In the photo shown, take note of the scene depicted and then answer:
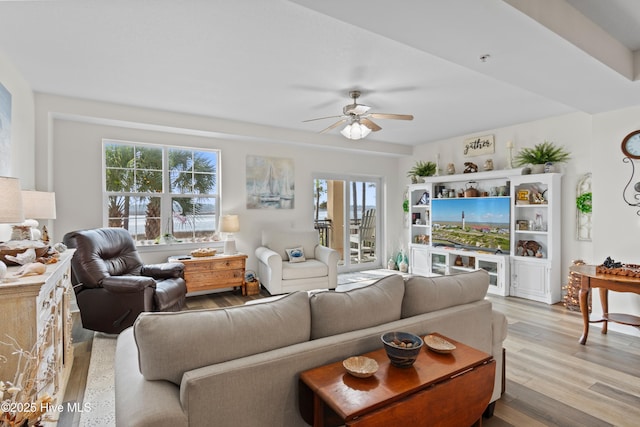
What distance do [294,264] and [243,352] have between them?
137 inches

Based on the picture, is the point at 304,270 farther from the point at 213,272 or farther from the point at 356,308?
the point at 356,308

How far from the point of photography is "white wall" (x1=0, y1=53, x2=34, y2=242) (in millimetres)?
2547

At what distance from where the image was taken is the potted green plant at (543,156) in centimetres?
439

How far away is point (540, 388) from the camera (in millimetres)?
2250

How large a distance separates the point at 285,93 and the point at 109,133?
2.45m

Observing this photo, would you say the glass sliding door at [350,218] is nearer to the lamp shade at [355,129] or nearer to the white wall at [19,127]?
the lamp shade at [355,129]

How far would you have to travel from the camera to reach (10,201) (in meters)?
1.65

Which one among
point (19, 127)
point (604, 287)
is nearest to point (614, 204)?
point (604, 287)

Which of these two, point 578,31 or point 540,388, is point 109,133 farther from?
point 540,388

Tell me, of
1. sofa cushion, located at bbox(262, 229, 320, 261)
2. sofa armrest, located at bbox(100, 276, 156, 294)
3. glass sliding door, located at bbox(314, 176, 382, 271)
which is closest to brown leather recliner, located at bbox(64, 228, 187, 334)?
sofa armrest, located at bbox(100, 276, 156, 294)

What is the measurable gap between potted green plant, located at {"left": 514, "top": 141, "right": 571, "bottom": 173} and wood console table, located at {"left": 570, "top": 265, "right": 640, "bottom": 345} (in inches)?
68.6

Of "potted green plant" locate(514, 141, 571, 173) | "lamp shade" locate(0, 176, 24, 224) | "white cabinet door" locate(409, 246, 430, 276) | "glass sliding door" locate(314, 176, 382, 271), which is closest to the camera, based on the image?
"lamp shade" locate(0, 176, 24, 224)

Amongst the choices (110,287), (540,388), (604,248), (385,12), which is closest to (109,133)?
(110,287)

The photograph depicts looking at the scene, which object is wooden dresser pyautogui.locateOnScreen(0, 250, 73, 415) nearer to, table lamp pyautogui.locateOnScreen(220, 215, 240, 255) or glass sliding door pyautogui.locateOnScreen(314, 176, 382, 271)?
table lamp pyautogui.locateOnScreen(220, 215, 240, 255)
